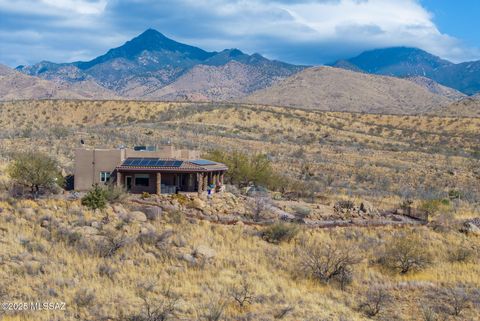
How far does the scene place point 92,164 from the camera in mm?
34156

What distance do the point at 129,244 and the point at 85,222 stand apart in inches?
132

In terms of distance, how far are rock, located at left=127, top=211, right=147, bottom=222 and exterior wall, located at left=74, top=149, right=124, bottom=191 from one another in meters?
8.62

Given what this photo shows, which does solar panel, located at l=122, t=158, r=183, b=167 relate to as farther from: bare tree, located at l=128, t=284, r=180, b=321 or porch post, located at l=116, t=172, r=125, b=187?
bare tree, located at l=128, t=284, r=180, b=321

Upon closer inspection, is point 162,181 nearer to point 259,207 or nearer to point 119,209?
point 259,207

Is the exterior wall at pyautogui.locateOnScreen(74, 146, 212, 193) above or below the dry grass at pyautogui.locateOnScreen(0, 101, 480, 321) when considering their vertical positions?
above

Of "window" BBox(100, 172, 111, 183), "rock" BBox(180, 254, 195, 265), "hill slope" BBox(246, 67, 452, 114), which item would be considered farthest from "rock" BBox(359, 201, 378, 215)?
"hill slope" BBox(246, 67, 452, 114)

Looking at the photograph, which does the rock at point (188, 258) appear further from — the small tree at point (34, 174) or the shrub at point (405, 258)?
the small tree at point (34, 174)

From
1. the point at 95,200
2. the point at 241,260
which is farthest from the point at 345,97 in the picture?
the point at 241,260

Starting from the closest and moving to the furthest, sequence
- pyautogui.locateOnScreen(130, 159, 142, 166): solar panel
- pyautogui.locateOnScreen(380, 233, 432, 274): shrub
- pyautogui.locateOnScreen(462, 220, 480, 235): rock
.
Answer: pyautogui.locateOnScreen(380, 233, 432, 274): shrub < pyautogui.locateOnScreen(462, 220, 480, 235): rock < pyautogui.locateOnScreen(130, 159, 142, 166): solar panel

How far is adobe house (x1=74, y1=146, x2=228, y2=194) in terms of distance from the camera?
3303 centimetres

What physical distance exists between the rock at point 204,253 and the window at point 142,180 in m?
12.5

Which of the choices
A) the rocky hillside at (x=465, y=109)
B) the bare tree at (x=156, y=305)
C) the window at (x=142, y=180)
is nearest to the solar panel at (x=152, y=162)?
Answer: the window at (x=142, y=180)

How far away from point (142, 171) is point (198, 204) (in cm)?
486

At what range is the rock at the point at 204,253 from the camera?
2127 cm
